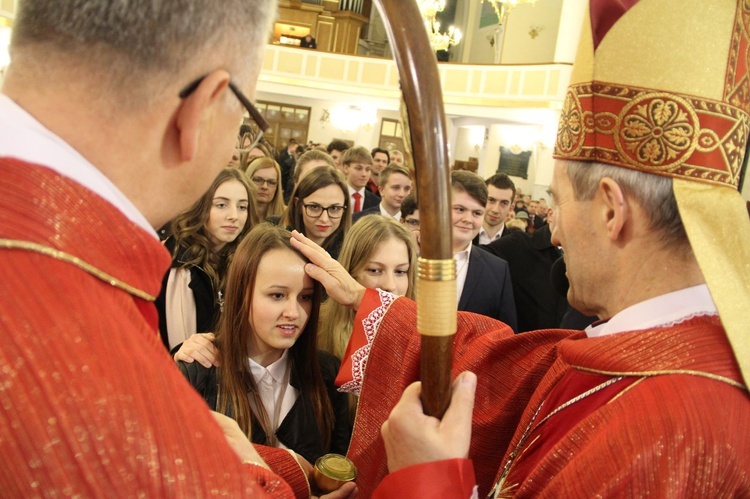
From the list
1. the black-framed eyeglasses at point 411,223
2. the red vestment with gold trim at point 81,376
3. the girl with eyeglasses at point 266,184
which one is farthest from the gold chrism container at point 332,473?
the girl with eyeglasses at point 266,184

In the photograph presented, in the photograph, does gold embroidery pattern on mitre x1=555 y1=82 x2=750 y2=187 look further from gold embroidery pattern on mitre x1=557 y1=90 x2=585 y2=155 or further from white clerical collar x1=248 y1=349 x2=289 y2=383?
white clerical collar x1=248 y1=349 x2=289 y2=383

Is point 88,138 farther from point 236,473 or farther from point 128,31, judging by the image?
point 236,473

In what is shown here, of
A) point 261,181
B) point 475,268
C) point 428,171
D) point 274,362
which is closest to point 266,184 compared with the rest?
point 261,181

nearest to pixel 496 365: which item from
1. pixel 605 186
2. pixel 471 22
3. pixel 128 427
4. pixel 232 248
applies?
pixel 605 186

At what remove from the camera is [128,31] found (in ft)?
2.54

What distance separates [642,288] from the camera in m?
1.33

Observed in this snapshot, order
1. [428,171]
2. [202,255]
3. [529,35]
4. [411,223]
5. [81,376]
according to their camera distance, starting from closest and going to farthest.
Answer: [81,376] < [428,171] < [202,255] < [411,223] < [529,35]

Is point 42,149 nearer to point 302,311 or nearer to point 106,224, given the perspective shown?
point 106,224

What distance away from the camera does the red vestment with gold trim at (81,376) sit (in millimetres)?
614

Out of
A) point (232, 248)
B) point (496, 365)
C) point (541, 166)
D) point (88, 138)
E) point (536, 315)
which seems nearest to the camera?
point (88, 138)

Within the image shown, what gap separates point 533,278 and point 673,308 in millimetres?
3008

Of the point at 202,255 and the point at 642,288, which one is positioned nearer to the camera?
the point at 642,288

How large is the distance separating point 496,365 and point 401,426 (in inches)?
26.5

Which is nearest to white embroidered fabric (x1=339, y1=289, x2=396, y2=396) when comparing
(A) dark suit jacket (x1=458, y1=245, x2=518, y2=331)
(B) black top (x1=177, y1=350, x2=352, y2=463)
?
(B) black top (x1=177, y1=350, x2=352, y2=463)
